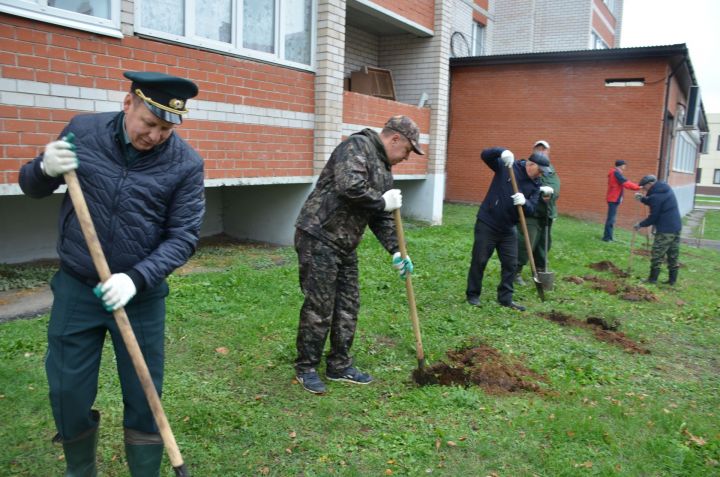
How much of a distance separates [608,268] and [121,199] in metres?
9.04

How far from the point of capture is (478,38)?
23.6 m

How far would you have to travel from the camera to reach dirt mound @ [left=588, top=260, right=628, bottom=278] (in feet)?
30.9

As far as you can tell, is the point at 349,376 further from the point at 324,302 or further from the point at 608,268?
the point at 608,268

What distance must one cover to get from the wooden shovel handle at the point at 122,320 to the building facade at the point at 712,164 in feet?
230

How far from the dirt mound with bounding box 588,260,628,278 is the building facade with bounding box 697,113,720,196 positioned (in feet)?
200

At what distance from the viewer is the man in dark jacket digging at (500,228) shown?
647 centimetres

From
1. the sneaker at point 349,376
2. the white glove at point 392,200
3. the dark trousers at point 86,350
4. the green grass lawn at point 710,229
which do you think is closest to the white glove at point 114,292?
the dark trousers at point 86,350

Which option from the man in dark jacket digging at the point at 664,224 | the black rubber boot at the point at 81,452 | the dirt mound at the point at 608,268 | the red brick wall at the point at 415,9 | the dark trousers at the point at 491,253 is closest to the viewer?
the black rubber boot at the point at 81,452

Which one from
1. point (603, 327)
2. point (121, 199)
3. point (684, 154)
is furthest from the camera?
point (684, 154)

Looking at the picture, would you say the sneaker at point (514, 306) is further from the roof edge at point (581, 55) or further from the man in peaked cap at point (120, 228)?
the roof edge at point (581, 55)

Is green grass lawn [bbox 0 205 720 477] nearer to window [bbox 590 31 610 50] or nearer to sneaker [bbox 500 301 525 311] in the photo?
sneaker [bbox 500 301 525 311]

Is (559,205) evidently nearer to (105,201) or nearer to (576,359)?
(576,359)

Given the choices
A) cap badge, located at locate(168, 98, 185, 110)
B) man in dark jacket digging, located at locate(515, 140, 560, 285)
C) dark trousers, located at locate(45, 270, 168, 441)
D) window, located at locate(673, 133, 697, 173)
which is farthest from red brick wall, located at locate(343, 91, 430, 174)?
window, located at locate(673, 133, 697, 173)

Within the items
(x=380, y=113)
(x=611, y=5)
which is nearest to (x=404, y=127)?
(x=380, y=113)
